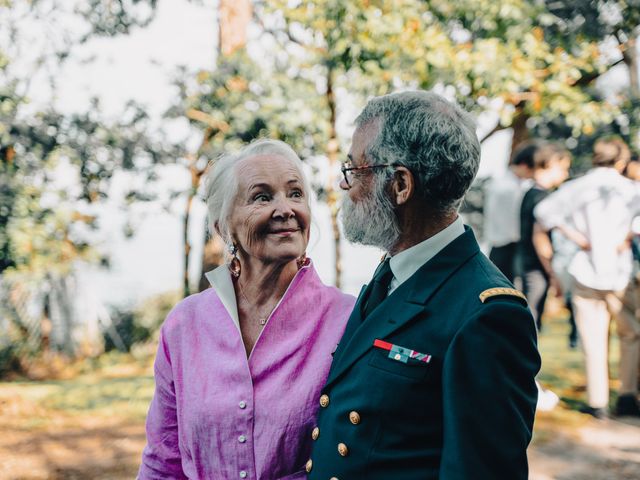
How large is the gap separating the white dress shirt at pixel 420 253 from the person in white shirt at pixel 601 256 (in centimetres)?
383

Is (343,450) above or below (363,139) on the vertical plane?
below

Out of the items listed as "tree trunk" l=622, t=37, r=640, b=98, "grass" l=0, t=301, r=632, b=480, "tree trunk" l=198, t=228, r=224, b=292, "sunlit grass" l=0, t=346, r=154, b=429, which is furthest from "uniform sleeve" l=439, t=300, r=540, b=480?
"tree trunk" l=622, t=37, r=640, b=98

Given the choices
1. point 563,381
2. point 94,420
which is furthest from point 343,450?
point 563,381

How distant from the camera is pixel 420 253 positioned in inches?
68.6

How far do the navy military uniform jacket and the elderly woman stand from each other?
0.71 feet

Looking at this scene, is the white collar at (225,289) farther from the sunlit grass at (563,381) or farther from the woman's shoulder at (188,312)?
the sunlit grass at (563,381)

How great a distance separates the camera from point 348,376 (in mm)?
1719

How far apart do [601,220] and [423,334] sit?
411 centimetres

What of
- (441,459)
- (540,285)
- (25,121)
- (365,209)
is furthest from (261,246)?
(25,121)

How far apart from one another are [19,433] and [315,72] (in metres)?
4.91

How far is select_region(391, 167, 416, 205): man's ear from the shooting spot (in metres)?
1.69

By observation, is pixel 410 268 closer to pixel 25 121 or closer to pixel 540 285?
pixel 540 285

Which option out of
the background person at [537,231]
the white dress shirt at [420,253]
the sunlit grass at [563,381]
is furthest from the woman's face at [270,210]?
the background person at [537,231]

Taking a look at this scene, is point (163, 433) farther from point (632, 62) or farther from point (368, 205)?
point (632, 62)
